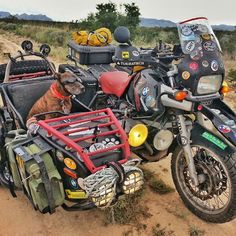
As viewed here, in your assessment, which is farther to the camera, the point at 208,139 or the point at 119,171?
the point at 208,139

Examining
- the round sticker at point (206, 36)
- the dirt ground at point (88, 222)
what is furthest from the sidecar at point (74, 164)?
the round sticker at point (206, 36)

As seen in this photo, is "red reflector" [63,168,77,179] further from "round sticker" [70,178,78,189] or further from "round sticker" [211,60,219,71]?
"round sticker" [211,60,219,71]

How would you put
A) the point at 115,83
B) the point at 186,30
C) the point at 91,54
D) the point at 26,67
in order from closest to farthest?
1. the point at 186,30
2. the point at 115,83
3. the point at 26,67
4. the point at 91,54

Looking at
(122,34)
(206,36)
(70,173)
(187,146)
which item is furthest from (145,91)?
(70,173)

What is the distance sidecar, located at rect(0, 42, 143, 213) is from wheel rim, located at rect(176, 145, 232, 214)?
2.67 ft

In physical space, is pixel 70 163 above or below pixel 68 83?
below

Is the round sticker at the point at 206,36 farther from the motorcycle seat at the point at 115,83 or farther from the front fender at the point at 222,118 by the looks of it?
the motorcycle seat at the point at 115,83

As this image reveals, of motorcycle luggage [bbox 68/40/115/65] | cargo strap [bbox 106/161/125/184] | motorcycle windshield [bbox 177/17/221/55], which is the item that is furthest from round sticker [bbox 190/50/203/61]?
motorcycle luggage [bbox 68/40/115/65]

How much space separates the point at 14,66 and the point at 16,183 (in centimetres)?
259

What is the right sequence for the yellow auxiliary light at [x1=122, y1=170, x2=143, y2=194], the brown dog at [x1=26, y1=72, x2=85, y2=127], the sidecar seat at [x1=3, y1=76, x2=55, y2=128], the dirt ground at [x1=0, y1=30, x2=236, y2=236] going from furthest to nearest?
the sidecar seat at [x1=3, y1=76, x2=55, y2=128] → the brown dog at [x1=26, y1=72, x2=85, y2=127] → the dirt ground at [x1=0, y1=30, x2=236, y2=236] → the yellow auxiliary light at [x1=122, y1=170, x2=143, y2=194]

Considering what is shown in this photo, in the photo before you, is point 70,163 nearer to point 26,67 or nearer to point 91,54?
point 26,67

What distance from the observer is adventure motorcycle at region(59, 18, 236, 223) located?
12.4ft

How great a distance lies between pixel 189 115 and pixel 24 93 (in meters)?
2.37

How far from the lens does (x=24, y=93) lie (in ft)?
17.0
